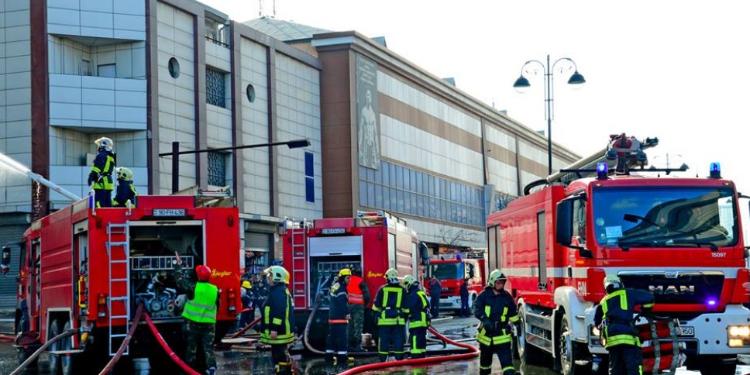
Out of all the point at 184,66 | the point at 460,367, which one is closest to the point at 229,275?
the point at 460,367

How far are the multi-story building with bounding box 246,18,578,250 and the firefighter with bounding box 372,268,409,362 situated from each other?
923 inches

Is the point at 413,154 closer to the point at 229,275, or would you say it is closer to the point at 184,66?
the point at 184,66

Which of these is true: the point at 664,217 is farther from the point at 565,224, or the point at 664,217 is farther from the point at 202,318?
the point at 202,318

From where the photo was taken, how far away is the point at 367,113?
5675 cm

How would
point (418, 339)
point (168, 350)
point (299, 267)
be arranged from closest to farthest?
point (168, 350), point (418, 339), point (299, 267)

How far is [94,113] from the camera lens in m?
39.8

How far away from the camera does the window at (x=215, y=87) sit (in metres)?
44.9

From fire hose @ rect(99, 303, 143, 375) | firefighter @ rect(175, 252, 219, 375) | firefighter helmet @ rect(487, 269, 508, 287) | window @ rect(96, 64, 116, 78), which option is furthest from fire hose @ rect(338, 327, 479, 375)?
window @ rect(96, 64, 116, 78)

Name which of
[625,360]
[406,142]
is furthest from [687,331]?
[406,142]

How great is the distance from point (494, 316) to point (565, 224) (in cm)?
148

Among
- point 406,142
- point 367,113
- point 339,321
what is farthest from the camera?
point 406,142

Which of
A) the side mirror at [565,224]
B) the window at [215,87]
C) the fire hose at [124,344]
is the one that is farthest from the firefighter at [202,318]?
the window at [215,87]

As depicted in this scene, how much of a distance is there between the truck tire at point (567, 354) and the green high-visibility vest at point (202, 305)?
14.8 feet

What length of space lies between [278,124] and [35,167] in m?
12.9
